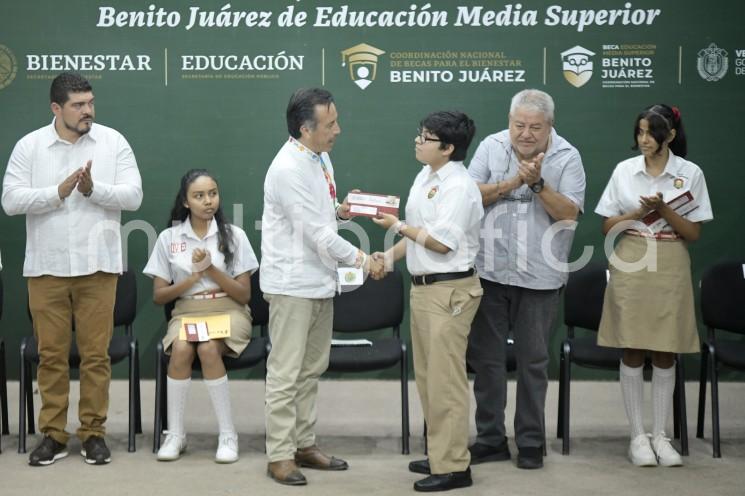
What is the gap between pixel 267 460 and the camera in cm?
455

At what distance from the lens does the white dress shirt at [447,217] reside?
4.04 meters

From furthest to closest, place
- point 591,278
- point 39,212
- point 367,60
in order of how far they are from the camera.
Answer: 1. point 367,60
2. point 591,278
3. point 39,212

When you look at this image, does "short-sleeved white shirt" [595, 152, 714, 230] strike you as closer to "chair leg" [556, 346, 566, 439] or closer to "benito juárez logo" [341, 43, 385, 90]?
"chair leg" [556, 346, 566, 439]

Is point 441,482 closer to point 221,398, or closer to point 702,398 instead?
point 221,398

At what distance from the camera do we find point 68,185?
428cm

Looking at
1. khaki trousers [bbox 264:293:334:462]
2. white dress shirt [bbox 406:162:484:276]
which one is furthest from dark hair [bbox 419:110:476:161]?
khaki trousers [bbox 264:293:334:462]

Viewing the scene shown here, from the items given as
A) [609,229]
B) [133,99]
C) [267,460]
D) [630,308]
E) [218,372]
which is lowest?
[267,460]

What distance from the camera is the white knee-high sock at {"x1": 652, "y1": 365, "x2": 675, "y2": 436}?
4.64m

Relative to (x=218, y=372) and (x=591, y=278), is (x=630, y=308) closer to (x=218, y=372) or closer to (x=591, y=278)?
(x=591, y=278)

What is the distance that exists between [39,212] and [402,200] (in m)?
2.27

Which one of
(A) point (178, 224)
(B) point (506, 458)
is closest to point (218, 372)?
(A) point (178, 224)

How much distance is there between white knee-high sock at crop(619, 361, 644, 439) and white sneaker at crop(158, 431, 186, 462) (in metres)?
2.13

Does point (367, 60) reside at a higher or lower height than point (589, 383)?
higher

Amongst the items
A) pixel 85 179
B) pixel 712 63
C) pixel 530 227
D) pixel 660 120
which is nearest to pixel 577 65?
pixel 712 63
